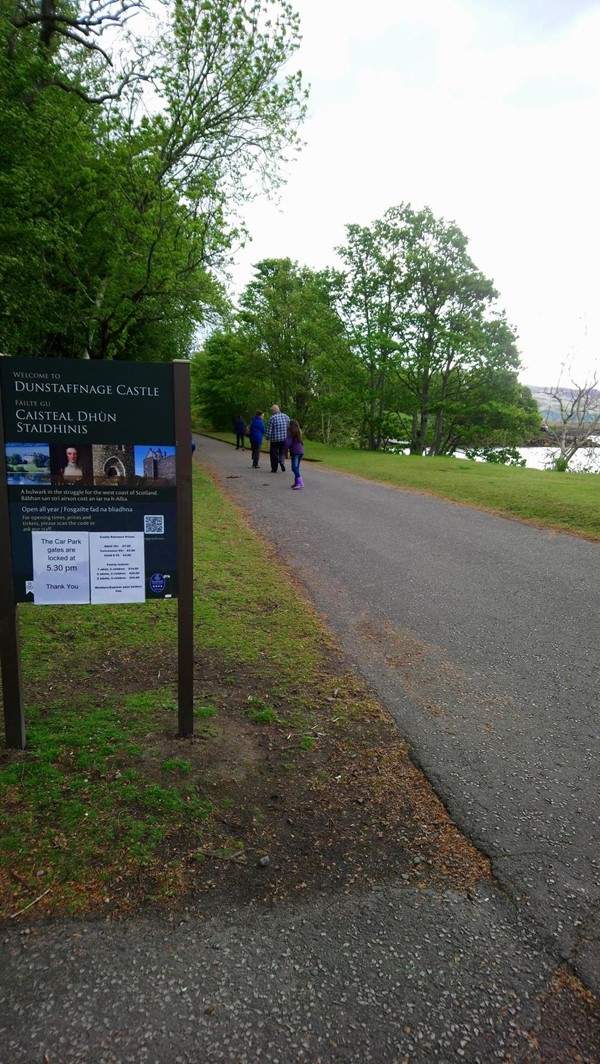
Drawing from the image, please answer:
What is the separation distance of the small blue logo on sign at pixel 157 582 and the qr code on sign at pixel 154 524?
25cm

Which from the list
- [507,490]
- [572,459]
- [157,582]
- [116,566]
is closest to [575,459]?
[572,459]

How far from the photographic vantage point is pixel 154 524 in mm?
3305

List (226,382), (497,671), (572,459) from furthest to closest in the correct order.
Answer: (226,382) → (572,459) → (497,671)

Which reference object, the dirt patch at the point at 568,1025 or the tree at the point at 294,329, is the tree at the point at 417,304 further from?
the dirt patch at the point at 568,1025

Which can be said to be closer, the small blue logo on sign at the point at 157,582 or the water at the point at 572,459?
the small blue logo on sign at the point at 157,582

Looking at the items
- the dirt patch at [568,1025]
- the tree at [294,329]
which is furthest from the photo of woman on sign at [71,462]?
the tree at [294,329]

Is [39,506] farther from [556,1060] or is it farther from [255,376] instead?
[255,376]

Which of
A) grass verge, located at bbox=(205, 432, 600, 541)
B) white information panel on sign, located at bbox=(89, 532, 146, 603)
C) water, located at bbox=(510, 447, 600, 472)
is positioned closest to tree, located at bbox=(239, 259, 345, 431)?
grass verge, located at bbox=(205, 432, 600, 541)

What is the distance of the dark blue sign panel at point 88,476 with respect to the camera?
307cm

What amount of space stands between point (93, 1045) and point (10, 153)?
13000 mm

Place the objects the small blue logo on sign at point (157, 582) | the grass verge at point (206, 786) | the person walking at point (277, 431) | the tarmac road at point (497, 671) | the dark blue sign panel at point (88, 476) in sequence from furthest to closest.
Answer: the person walking at point (277, 431), the small blue logo on sign at point (157, 582), the dark blue sign panel at point (88, 476), the tarmac road at point (497, 671), the grass verge at point (206, 786)

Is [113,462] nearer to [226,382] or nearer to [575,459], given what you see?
[575,459]

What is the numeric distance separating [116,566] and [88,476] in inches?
20.8

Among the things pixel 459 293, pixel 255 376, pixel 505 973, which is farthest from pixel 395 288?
pixel 505 973
